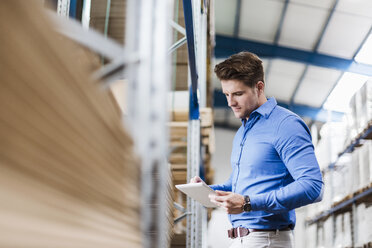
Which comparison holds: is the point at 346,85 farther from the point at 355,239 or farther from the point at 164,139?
the point at 164,139

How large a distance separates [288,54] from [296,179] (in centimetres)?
908

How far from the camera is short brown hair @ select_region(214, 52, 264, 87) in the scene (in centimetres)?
224

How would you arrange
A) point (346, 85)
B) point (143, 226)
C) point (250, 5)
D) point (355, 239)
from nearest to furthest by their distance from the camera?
1. point (143, 226)
2. point (355, 239)
3. point (250, 5)
4. point (346, 85)

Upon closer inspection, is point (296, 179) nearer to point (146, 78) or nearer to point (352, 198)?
point (146, 78)

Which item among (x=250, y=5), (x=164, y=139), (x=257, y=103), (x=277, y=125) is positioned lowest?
(x=164, y=139)

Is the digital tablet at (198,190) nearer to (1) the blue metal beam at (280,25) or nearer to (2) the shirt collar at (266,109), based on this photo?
(2) the shirt collar at (266,109)

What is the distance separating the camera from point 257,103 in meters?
2.31

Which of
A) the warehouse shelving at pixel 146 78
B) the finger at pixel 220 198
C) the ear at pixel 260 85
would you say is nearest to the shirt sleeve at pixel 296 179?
the finger at pixel 220 198

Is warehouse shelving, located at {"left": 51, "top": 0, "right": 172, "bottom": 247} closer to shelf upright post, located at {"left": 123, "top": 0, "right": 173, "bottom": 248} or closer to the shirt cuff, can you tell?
shelf upright post, located at {"left": 123, "top": 0, "right": 173, "bottom": 248}

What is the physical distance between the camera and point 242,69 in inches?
88.0

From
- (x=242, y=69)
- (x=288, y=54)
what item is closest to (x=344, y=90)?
(x=288, y=54)

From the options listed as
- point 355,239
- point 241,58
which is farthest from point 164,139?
point 355,239

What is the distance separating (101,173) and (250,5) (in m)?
9.92

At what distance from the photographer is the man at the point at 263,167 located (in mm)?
1942
